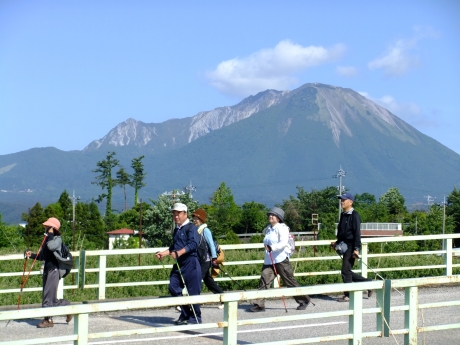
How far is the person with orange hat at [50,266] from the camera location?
10.5 m

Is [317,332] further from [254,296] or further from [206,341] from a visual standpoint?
[254,296]

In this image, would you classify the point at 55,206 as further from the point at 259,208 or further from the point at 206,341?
the point at 206,341

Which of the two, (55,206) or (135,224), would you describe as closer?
(55,206)

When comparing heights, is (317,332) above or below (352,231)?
below

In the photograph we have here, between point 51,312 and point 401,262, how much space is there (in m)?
13.0

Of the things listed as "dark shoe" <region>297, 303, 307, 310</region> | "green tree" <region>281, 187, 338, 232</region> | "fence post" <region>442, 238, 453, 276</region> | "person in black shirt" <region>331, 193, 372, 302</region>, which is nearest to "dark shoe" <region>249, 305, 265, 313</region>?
"dark shoe" <region>297, 303, 307, 310</region>

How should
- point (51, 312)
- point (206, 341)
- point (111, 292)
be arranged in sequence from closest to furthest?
1. point (51, 312)
2. point (206, 341)
3. point (111, 292)

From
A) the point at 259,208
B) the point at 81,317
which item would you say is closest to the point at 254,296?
the point at 81,317

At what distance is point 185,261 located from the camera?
10422 mm

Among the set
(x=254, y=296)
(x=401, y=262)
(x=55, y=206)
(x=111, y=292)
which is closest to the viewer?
(x=254, y=296)

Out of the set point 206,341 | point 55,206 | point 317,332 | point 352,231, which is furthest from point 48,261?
point 55,206

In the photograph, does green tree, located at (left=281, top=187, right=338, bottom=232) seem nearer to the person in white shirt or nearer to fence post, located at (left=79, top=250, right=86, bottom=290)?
fence post, located at (left=79, top=250, right=86, bottom=290)

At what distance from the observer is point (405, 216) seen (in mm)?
126875

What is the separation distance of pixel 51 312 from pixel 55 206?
97382 mm
